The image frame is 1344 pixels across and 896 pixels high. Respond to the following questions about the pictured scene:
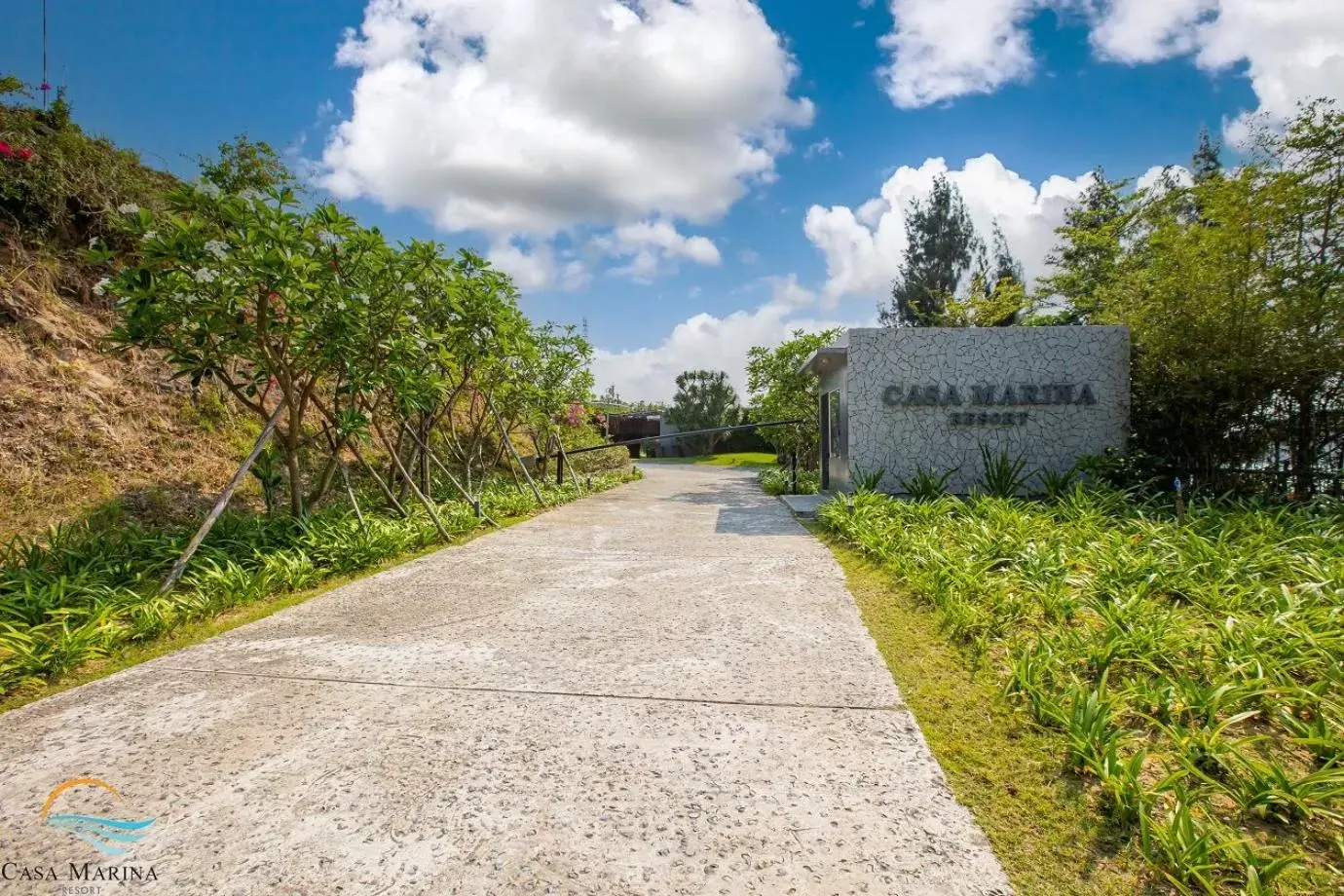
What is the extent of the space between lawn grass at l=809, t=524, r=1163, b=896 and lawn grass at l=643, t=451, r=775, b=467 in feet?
68.2

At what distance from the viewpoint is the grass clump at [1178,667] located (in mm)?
1708

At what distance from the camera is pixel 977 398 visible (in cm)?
869

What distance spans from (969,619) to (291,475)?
17.5 feet

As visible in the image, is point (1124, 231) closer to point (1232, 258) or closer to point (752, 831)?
point (1232, 258)

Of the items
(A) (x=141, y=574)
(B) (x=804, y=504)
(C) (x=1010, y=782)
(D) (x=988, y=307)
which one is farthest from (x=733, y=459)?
(C) (x=1010, y=782)

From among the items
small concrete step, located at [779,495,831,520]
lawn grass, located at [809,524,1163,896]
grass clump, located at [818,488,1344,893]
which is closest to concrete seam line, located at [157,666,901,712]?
lawn grass, located at [809,524,1163,896]

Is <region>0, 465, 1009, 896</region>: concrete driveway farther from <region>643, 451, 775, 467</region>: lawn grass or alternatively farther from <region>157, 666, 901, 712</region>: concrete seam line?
<region>643, 451, 775, 467</region>: lawn grass

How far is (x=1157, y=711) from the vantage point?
2.31 meters

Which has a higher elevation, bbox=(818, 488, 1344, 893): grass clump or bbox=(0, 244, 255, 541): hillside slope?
bbox=(0, 244, 255, 541): hillside slope

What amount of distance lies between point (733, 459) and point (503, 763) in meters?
24.8

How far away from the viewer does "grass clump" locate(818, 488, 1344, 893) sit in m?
1.71

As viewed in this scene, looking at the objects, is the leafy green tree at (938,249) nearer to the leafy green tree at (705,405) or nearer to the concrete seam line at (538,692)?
the leafy green tree at (705,405)

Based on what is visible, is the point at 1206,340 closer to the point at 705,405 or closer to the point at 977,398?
the point at 977,398

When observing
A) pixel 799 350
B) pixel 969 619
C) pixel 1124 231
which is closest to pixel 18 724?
pixel 969 619
